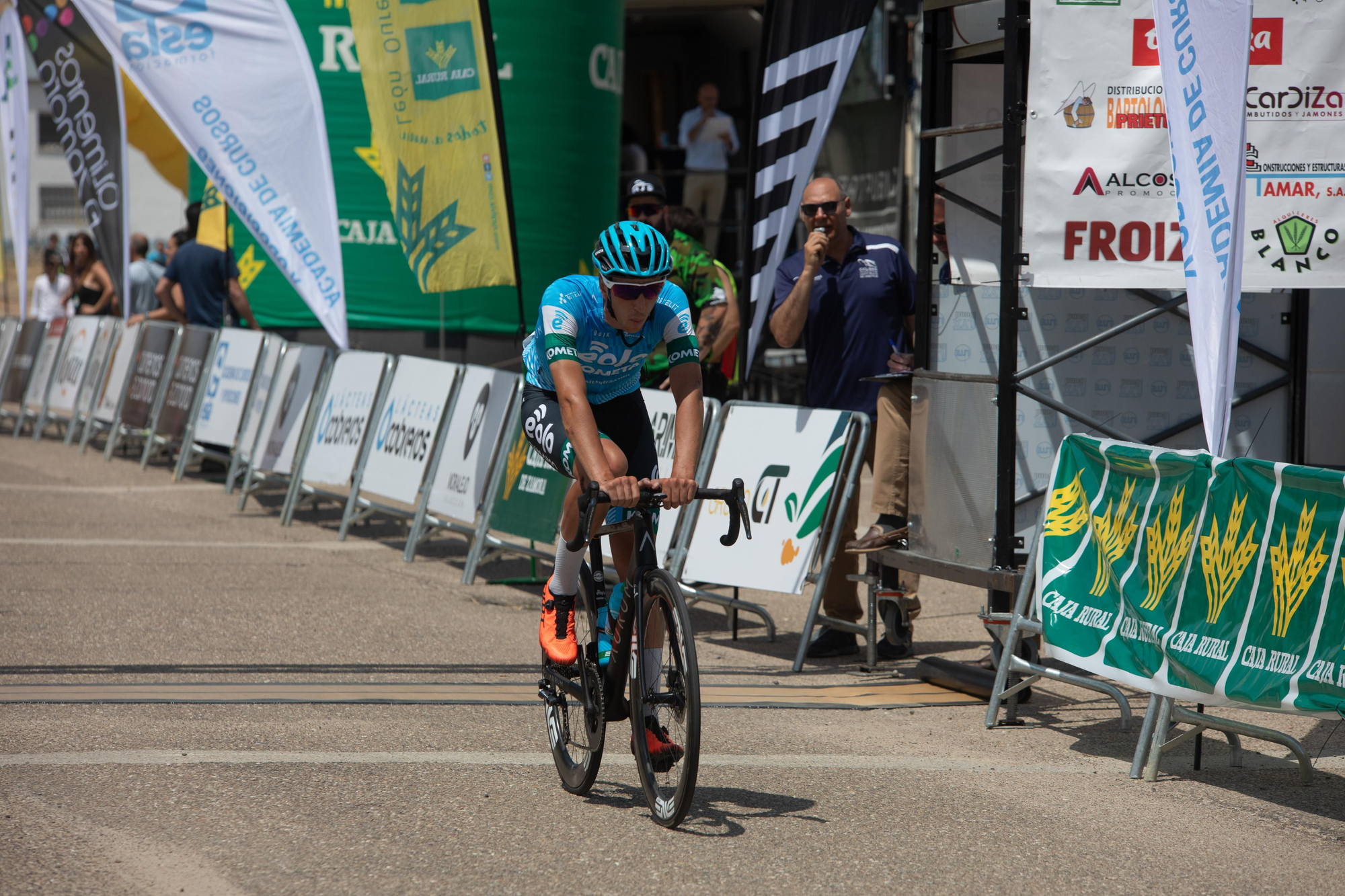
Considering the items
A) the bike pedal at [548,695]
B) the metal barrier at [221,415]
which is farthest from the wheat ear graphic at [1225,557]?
the metal barrier at [221,415]

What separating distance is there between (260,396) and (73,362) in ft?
18.1

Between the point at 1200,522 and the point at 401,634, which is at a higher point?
the point at 1200,522

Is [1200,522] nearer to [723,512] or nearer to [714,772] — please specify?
[714,772]

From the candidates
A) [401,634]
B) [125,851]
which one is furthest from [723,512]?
[125,851]

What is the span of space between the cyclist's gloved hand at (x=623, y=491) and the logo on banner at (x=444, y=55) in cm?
558

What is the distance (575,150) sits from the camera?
14.1 meters

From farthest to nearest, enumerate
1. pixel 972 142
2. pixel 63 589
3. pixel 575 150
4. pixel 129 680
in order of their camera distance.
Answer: pixel 575 150, pixel 63 589, pixel 972 142, pixel 129 680

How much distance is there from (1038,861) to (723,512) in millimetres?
3543

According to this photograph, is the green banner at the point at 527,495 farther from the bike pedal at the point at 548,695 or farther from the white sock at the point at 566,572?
the white sock at the point at 566,572

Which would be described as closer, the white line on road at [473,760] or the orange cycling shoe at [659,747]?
the orange cycling shoe at [659,747]

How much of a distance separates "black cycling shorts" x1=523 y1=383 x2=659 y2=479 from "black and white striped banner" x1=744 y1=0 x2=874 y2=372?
2754mm

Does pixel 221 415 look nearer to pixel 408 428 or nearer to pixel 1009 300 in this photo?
pixel 408 428

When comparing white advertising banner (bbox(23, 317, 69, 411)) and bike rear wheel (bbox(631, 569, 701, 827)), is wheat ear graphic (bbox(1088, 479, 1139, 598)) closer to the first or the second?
bike rear wheel (bbox(631, 569, 701, 827))

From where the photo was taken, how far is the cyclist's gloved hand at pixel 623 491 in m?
4.38
